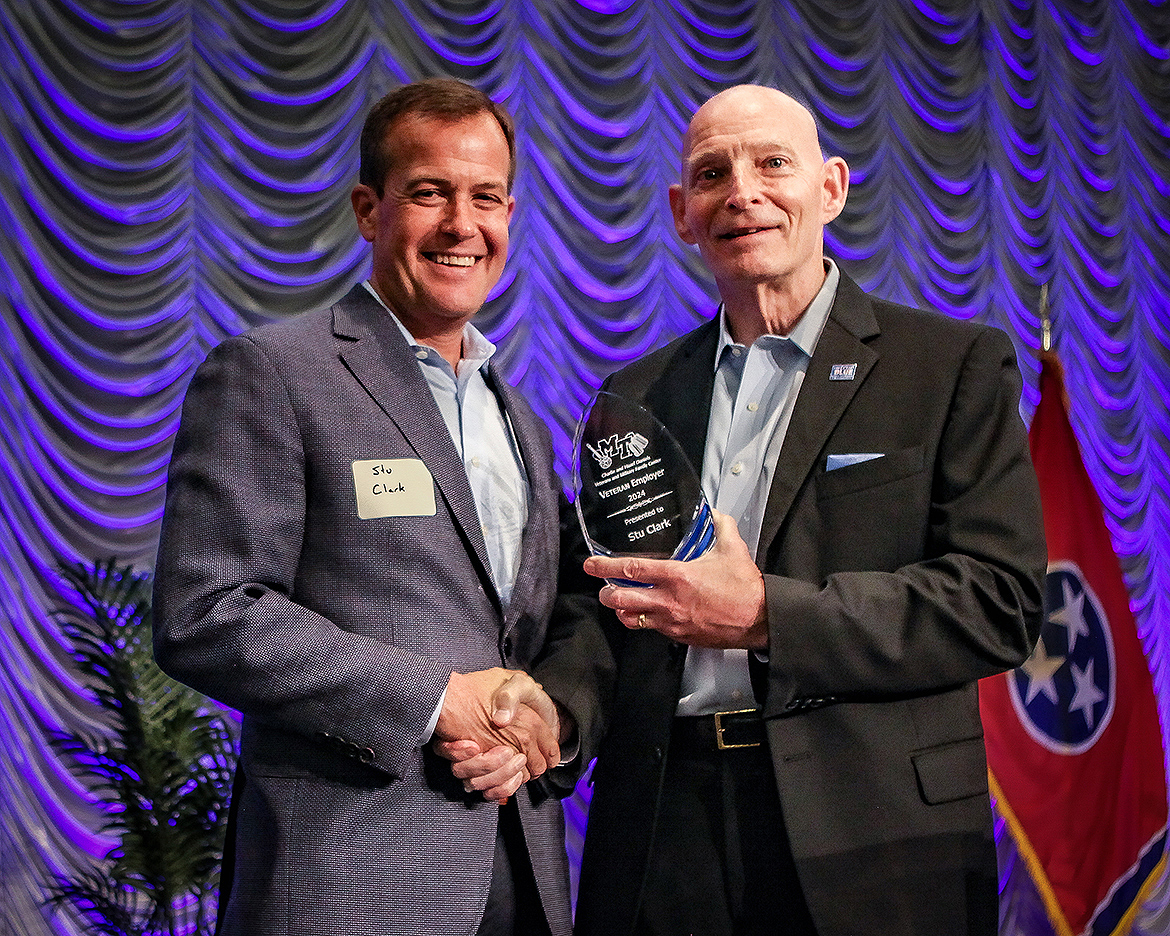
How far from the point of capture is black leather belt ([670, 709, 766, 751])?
1.96 m

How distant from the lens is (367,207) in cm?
→ 237

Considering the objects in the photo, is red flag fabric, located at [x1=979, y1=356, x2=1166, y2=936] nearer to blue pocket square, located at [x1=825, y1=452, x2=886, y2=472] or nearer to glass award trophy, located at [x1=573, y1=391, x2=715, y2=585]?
blue pocket square, located at [x1=825, y1=452, x2=886, y2=472]

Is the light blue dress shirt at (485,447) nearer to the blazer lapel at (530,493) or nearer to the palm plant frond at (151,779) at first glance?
the blazer lapel at (530,493)

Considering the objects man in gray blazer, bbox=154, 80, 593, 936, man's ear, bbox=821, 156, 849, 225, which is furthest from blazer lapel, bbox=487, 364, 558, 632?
man's ear, bbox=821, 156, 849, 225

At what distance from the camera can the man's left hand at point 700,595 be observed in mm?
1796

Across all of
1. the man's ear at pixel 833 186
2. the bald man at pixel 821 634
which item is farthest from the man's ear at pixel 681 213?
the man's ear at pixel 833 186

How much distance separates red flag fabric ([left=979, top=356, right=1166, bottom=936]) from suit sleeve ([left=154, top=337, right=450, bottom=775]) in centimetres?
356

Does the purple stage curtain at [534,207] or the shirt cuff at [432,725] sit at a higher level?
the purple stage curtain at [534,207]

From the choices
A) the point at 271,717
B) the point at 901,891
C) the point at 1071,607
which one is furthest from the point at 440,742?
the point at 1071,607

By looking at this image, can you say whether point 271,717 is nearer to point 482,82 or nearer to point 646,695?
point 646,695

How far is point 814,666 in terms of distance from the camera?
1.82 meters

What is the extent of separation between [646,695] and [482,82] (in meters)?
3.98

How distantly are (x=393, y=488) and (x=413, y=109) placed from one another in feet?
2.67

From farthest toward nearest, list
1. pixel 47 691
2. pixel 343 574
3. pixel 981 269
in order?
pixel 981 269, pixel 47 691, pixel 343 574
